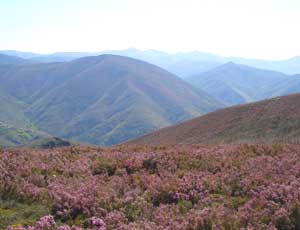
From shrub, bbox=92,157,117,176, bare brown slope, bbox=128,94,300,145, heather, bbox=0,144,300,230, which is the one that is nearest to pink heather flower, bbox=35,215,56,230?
heather, bbox=0,144,300,230

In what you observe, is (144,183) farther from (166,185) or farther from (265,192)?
(265,192)

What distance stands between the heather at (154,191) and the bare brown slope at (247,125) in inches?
813

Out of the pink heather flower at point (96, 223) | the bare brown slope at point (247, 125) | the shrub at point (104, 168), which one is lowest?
the bare brown slope at point (247, 125)

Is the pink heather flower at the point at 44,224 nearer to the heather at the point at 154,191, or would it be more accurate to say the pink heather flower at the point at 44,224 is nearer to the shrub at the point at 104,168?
the heather at the point at 154,191

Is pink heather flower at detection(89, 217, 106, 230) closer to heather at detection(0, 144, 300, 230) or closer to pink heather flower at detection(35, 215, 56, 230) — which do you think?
heather at detection(0, 144, 300, 230)

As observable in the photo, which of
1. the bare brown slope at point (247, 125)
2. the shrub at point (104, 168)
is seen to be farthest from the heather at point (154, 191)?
the bare brown slope at point (247, 125)

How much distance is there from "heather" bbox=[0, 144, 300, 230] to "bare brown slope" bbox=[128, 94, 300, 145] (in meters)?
20.7

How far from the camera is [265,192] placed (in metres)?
9.95

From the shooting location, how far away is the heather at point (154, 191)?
850 centimetres

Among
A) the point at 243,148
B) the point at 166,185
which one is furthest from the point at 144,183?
the point at 243,148

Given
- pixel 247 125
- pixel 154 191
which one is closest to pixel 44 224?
pixel 154 191

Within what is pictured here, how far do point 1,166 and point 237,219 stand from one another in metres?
8.31

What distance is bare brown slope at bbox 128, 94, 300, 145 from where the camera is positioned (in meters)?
38.8

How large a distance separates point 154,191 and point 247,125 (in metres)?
39.1
